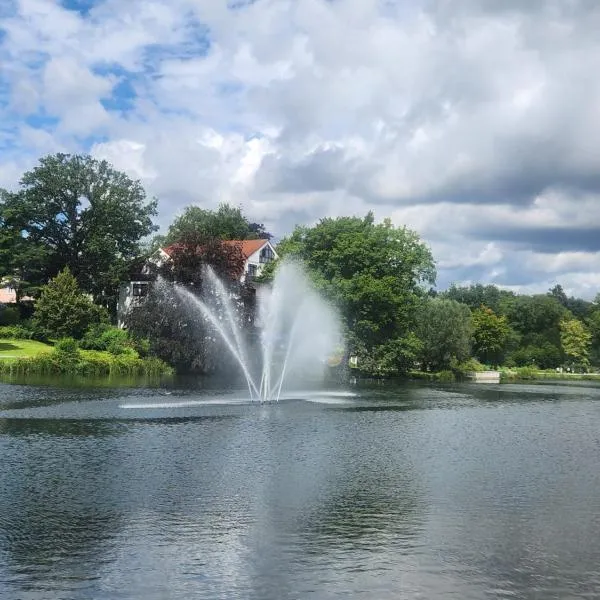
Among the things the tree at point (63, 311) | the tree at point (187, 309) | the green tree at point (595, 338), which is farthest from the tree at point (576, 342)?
the tree at point (63, 311)

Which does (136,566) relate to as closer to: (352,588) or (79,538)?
(79,538)

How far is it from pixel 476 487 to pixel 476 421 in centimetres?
1758

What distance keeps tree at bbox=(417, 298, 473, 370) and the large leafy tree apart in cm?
3936

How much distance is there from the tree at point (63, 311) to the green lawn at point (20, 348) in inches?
80.3

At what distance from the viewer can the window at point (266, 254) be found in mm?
108188

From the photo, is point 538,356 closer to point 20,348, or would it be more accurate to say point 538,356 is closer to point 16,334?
point 16,334

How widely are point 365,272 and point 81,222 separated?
40699 millimetres

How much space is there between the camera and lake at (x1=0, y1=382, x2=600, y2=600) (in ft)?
41.1

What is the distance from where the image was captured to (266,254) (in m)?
110

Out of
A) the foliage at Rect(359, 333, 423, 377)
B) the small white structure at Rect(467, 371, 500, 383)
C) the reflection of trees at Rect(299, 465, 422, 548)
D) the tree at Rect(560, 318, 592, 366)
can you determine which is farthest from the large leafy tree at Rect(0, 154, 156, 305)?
the tree at Rect(560, 318, 592, 366)

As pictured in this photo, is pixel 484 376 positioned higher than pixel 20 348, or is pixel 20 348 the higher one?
pixel 20 348

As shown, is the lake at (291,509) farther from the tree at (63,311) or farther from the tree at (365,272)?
the tree at (63,311)

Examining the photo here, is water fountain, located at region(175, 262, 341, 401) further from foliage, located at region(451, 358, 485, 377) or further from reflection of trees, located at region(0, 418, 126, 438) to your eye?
reflection of trees, located at region(0, 418, 126, 438)

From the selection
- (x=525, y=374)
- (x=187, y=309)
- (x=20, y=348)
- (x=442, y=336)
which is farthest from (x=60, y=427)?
(x=525, y=374)
